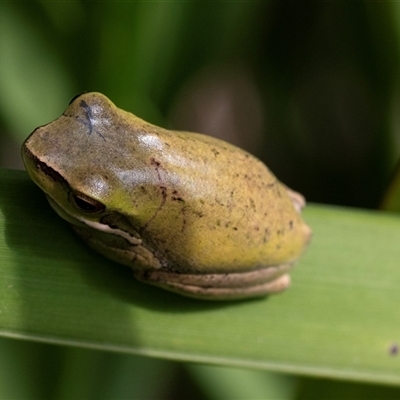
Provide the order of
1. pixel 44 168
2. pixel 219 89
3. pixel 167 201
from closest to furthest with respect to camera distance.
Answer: pixel 44 168
pixel 167 201
pixel 219 89

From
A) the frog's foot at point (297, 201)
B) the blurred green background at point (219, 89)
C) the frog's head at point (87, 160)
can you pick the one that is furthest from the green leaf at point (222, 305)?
the blurred green background at point (219, 89)

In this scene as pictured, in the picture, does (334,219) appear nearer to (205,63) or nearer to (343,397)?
(343,397)

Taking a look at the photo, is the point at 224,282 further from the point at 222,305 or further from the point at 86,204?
the point at 86,204

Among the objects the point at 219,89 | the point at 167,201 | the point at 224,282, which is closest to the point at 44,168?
the point at 167,201

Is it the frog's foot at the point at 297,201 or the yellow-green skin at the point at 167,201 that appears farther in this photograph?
the frog's foot at the point at 297,201

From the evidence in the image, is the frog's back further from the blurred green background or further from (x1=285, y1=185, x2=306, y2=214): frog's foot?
the blurred green background

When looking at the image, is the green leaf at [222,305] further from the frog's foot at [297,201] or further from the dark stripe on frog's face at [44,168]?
the dark stripe on frog's face at [44,168]
